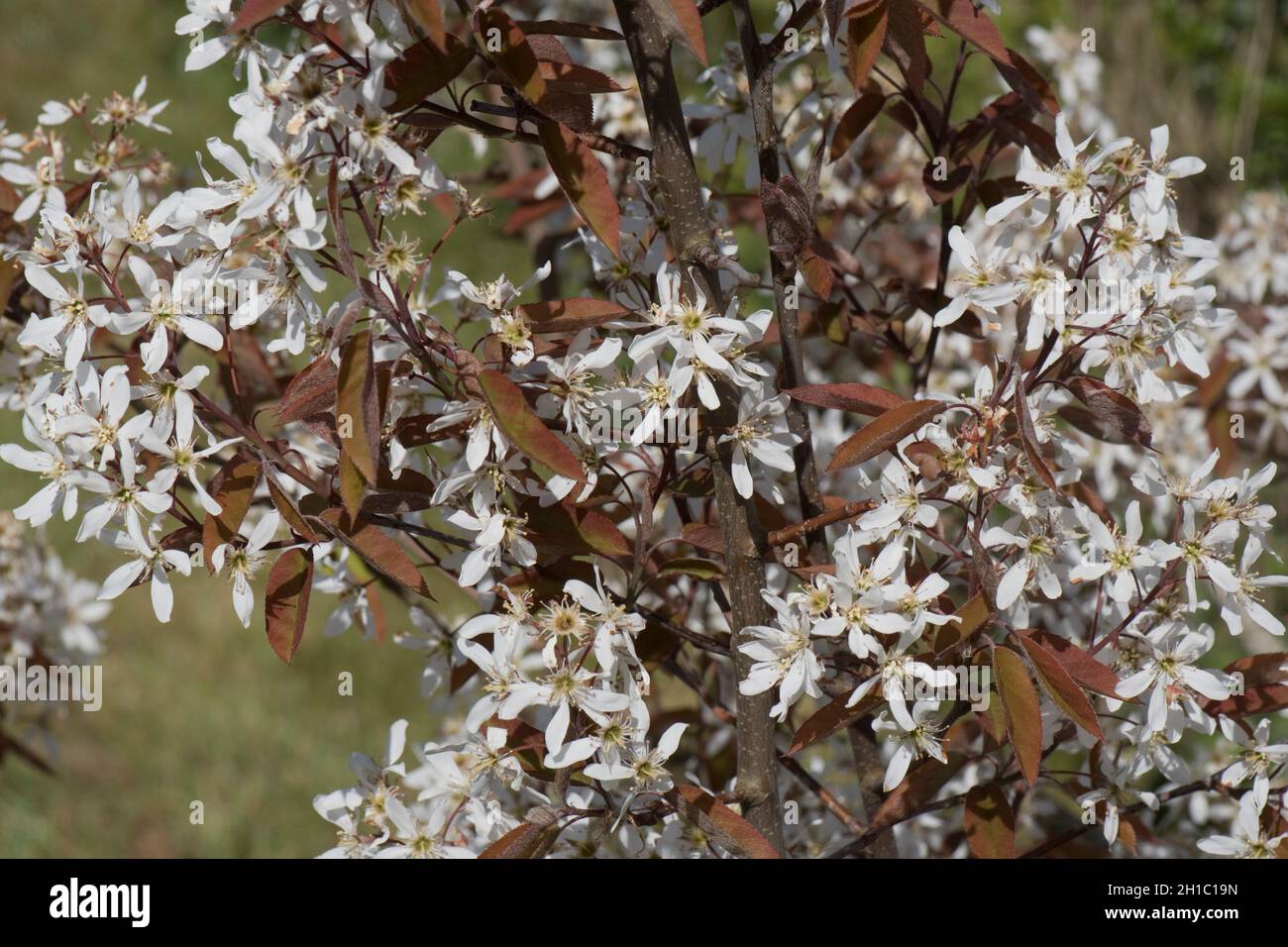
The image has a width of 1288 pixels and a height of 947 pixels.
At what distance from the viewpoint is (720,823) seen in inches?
53.3

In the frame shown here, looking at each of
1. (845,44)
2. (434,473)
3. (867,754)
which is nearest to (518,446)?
(434,473)

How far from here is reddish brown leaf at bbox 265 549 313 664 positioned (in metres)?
1.31

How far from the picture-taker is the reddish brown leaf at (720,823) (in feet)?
4.42


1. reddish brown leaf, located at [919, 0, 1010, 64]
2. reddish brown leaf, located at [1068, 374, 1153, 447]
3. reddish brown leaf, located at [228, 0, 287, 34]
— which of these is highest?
reddish brown leaf, located at [919, 0, 1010, 64]

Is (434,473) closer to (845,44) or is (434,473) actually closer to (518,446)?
(518,446)

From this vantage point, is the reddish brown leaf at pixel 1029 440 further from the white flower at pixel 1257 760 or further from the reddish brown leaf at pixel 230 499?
the reddish brown leaf at pixel 230 499

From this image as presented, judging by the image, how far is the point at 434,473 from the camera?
1396 mm

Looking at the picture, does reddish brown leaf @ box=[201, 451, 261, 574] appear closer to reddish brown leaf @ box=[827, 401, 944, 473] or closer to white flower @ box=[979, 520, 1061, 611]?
reddish brown leaf @ box=[827, 401, 944, 473]

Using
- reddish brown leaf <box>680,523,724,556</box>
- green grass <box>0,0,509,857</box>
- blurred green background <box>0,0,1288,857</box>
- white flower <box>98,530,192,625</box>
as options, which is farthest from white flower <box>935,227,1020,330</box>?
green grass <box>0,0,509,857</box>

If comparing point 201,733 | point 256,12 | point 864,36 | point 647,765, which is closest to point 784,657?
point 647,765

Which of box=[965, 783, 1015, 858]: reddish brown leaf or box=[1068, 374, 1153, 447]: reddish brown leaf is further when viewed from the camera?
box=[965, 783, 1015, 858]: reddish brown leaf

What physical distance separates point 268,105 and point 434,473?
44 centimetres

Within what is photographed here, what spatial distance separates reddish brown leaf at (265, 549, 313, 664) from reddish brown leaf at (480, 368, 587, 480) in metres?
0.30

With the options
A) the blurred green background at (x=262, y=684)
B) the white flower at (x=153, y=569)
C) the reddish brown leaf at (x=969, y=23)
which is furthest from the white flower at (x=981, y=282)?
the blurred green background at (x=262, y=684)
